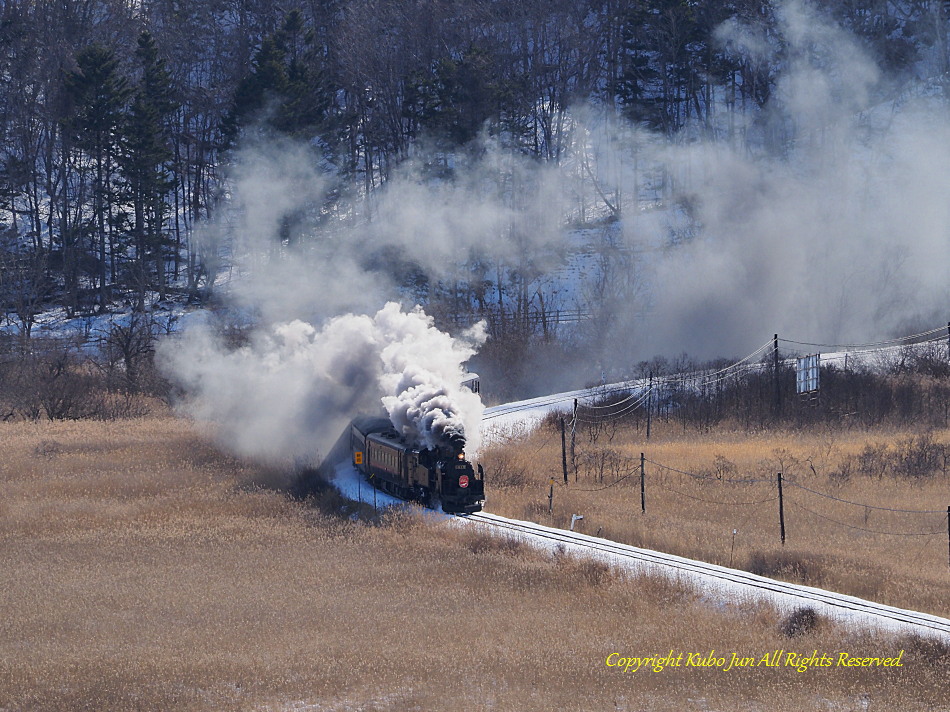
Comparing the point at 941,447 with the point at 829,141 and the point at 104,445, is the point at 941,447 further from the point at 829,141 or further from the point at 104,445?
the point at 829,141

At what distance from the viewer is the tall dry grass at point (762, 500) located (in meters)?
23.3

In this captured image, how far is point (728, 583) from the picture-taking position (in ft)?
70.6

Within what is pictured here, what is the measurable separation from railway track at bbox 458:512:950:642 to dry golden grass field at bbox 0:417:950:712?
682 mm

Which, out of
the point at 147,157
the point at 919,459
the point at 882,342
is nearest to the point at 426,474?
the point at 919,459

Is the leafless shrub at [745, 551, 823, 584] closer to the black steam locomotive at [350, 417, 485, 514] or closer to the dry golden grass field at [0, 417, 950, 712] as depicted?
the dry golden grass field at [0, 417, 950, 712]

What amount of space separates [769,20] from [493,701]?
6525cm

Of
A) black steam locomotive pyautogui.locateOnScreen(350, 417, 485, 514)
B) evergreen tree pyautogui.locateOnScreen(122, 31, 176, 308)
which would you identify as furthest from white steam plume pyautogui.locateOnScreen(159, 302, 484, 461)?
evergreen tree pyautogui.locateOnScreen(122, 31, 176, 308)

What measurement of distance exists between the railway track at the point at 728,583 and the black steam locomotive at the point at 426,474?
23.2 inches

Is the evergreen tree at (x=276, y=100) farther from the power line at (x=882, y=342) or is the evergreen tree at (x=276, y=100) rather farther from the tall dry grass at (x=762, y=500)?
the power line at (x=882, y=342)

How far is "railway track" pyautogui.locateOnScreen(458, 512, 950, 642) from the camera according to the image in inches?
755

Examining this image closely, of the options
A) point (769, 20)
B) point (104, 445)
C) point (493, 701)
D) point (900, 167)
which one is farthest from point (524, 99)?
point (493, 701)

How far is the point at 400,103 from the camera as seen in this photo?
7312cm

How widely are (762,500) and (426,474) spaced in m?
9.95

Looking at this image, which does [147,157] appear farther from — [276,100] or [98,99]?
[276,100]
